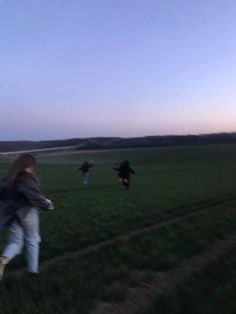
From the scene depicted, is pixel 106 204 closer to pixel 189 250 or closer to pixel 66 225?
pixel 66 225

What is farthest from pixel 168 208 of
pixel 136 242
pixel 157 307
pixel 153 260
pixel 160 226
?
pixel 157 307

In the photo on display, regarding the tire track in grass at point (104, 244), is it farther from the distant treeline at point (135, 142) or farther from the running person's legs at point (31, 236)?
the distant treeline at point (135, 142)

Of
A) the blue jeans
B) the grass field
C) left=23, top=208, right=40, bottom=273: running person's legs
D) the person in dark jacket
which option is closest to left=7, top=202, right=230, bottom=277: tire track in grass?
the grass field

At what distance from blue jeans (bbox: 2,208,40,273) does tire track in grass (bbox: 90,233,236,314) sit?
166cm

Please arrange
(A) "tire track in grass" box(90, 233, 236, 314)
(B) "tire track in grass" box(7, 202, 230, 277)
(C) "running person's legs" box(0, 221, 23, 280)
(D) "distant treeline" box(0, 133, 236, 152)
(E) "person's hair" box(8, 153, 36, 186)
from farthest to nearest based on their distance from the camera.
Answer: (D) "distant treeline" box(0, 133, 236, 152) < (B) "tire track in grass" box(7, 202, 230, 277) < (C) "running person's legs" box(0, 221, 23, 280) < (E) "person's hair" box(8, 153, 36, 186) < (A) "tire track in grass" box(90, 233, 236, 314)

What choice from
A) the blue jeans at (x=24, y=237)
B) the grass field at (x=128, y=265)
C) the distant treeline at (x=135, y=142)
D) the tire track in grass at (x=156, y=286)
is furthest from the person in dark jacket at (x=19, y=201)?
the distant treeline at (x=135, y=142)

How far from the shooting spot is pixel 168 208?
18.8m

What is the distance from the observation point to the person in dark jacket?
790 cm

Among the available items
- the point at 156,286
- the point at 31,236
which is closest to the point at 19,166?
the point at 31,236

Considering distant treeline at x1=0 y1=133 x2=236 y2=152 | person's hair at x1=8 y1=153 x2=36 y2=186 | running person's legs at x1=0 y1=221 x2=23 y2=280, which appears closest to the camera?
person's hair at x1=8 y1=153 x2=36 y2=186

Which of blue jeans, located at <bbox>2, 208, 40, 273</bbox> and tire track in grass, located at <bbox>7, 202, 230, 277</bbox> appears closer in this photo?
blue jeans, located at <bbox>2, 208, 40, 273</bbox>

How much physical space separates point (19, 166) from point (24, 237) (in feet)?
3.98

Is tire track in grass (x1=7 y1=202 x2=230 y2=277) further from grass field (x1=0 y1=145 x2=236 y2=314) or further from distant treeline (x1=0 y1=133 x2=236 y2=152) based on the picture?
distant treeline (x1=0 y1=133 x2=236 y2=152)

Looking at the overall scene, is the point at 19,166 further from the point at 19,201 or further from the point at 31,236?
the point at 31,236
